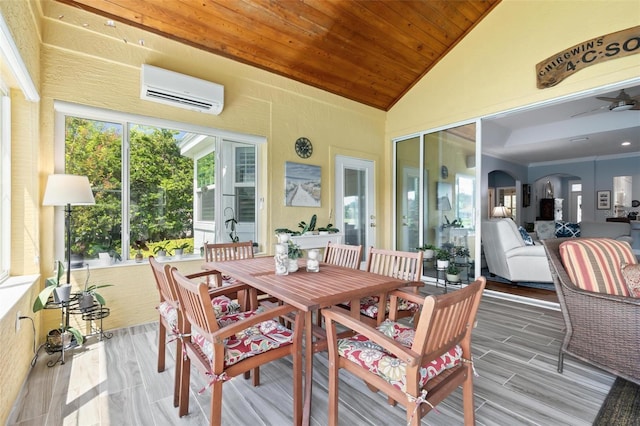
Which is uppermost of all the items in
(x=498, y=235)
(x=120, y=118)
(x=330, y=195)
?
(x=120, y=118)

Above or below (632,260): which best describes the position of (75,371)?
below

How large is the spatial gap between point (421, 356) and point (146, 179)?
10.6 feet

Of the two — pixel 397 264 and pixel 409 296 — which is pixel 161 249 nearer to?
pixel 397 264

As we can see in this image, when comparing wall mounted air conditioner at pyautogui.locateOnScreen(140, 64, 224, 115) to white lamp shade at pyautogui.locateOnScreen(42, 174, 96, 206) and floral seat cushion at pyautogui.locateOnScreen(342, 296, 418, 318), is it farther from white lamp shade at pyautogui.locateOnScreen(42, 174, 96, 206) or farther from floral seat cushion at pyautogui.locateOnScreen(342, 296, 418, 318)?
floral seat cushion at pyautogui.locateOnScreen(342, 296, 418, 318)

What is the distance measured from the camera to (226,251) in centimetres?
302

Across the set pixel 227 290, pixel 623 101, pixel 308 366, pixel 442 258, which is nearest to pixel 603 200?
pixel 623 101

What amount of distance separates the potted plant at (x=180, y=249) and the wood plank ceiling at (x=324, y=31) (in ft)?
7.50

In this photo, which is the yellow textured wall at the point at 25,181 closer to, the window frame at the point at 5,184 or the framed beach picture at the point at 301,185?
the window frame at the point at 5,184

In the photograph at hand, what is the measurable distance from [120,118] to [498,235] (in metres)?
5.06

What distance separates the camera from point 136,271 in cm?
308

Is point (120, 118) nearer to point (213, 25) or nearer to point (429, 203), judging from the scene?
point (213, 25)

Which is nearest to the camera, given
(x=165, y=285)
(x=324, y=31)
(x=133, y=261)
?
(x=165, y=285)

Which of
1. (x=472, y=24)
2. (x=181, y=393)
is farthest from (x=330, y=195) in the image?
(x=181, y=393)

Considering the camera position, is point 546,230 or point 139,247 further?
point 546,230
